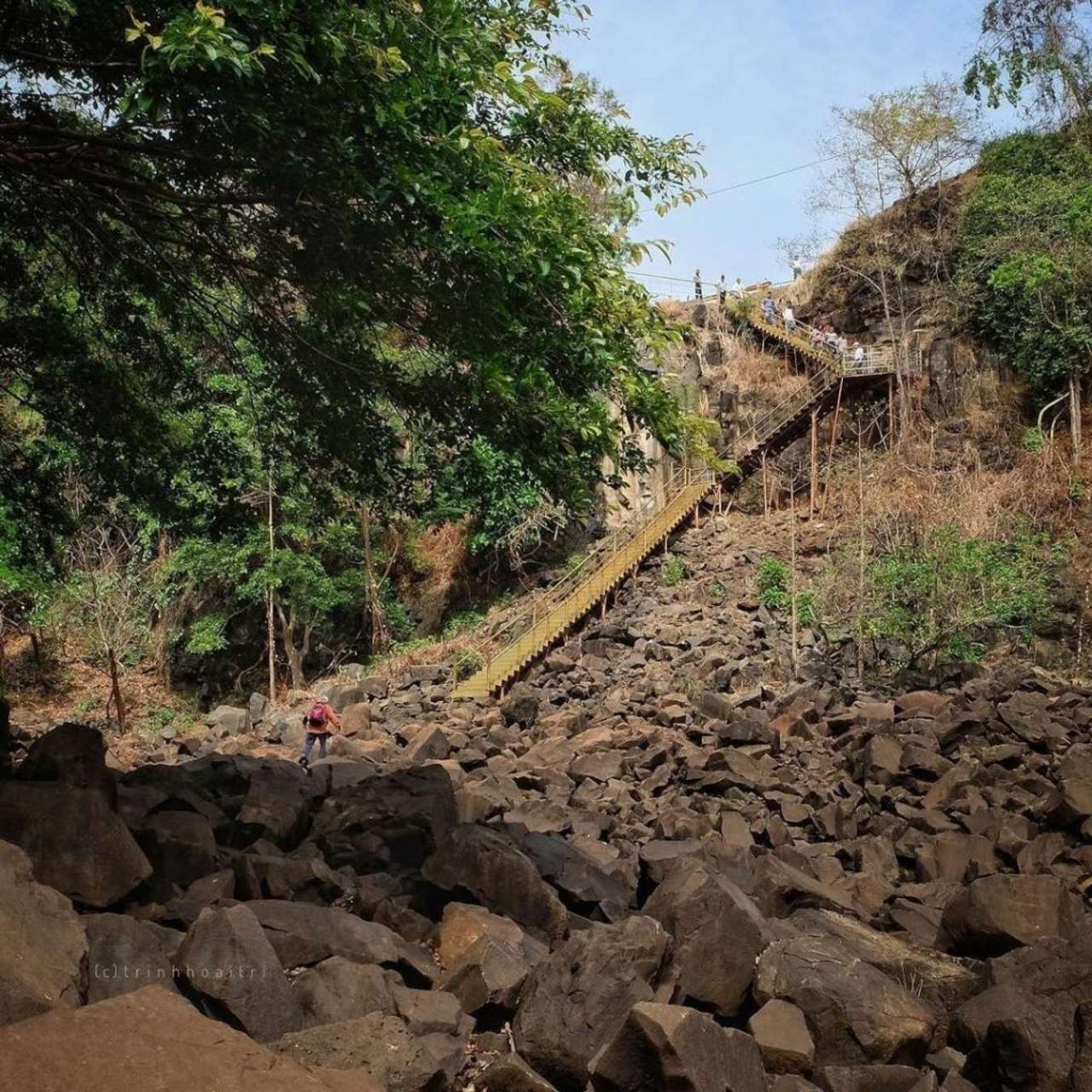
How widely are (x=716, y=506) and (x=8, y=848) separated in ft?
84.3

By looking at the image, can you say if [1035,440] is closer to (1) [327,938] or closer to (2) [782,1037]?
(2) [782,1037]

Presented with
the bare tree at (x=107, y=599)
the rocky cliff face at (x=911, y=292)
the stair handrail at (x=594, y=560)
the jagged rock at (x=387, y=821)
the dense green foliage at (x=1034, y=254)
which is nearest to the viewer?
the jagged rock at (x=387, y=821)

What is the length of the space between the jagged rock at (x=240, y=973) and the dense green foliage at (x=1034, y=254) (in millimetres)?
25718

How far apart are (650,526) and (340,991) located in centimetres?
2351

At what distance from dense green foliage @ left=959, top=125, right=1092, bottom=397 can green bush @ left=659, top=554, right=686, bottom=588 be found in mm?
9980

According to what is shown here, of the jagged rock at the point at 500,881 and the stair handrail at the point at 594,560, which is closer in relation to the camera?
the jagged rock at the point at 500,881

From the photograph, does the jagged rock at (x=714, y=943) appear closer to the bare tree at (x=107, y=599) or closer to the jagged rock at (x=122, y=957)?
the jagged rock at (x=122, y=957)

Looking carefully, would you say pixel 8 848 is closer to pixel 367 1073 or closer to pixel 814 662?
pixel 367 1073

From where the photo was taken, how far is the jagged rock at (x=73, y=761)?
5770 mm

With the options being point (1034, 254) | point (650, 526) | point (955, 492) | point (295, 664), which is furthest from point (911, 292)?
point (295, 664)

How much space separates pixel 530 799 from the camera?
35.2ft

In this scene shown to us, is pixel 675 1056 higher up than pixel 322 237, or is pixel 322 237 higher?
pixel 322 237

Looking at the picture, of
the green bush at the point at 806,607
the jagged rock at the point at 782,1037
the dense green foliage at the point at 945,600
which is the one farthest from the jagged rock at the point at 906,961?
the green bush at the point at 806,607

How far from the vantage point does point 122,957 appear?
12.9 feet
